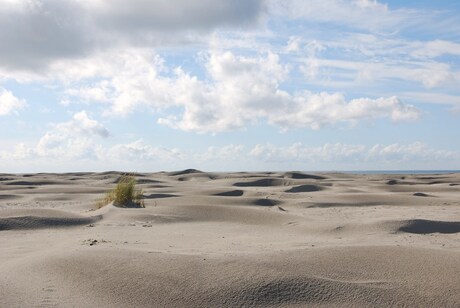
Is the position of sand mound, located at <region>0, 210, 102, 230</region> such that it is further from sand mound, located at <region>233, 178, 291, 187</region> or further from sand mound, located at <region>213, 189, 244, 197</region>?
sand mound, located at <region>233, 178, 291, 187</region>

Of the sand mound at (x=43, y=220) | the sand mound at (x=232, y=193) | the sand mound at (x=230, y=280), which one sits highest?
the sand mound at (x=232, y=193)

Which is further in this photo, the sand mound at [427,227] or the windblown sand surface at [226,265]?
the sand mound at [427,227]

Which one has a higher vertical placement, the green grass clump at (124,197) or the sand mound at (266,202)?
the green grass clump at (124,197)

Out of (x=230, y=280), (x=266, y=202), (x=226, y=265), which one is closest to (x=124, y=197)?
(x=266, y=202)

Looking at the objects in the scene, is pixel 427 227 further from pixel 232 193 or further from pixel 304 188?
pixel 304 188

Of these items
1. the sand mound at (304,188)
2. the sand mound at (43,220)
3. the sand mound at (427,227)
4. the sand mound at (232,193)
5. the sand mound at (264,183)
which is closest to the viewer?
the sand mound at (427,227)

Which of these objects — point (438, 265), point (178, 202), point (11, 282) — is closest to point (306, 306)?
point (438, 265)

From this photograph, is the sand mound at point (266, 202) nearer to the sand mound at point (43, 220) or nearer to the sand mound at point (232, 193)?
the sand mound at point (232, 193)

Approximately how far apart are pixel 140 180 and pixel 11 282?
16686 millimetres

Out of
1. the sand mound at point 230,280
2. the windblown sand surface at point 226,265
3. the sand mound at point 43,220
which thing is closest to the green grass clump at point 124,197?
the sand mound at point 43,220

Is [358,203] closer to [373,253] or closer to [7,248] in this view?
[373,253]

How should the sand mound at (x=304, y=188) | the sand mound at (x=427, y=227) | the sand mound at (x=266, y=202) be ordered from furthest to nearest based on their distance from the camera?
the sand mound at (x=304, y=188)
the sand mound at (x=266, y=202)
the sand mound at (x=427, y=227)

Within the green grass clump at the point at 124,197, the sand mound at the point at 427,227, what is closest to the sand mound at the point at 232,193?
the green grass clump at the point at 124,197

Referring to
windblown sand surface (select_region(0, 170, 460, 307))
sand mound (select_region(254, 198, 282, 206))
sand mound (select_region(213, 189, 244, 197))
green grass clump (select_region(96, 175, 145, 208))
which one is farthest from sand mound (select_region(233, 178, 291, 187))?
windblown sand surface (select_region(0, 170, 460, 307))
